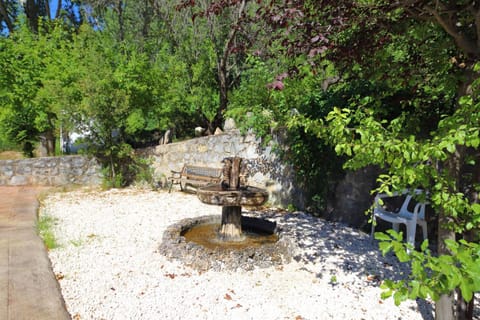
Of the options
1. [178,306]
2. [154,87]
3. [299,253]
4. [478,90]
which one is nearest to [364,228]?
[299,253]

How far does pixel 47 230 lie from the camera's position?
4492mm

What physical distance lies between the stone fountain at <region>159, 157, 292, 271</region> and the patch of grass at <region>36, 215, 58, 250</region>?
4.75ft

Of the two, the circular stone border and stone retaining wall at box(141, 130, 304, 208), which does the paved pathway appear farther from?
stone retaining wall at box(141, 130, 304, 208)

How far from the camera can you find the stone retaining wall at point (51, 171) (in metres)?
8.17

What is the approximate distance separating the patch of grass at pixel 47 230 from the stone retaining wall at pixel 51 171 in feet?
10.7

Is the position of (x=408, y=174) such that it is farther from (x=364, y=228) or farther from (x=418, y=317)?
(x=364, y=228)

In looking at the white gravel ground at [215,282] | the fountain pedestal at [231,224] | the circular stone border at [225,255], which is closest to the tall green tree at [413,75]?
the white gravel ground at [215,282]

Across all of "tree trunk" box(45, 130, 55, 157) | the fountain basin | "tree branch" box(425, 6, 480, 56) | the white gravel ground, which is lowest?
the white gravel ground

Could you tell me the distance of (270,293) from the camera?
114 inches

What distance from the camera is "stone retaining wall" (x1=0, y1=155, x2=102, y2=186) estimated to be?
8.17 m

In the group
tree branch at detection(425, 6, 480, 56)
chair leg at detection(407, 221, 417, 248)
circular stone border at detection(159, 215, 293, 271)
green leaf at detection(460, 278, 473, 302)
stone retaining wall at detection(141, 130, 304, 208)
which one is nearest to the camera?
green leaf at detection(460, 278, 473, 302)

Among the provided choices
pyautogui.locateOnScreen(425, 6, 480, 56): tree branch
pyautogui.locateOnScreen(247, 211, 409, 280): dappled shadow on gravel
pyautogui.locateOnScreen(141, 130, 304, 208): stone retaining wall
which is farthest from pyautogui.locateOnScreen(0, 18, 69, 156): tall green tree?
pyautogui.locateOnScreen(425, 6, 480, 56): tree branch

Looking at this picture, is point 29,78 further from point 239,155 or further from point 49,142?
point 239,155

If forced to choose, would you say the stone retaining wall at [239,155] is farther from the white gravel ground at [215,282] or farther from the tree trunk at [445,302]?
the tree trunk at [445,302]
